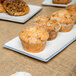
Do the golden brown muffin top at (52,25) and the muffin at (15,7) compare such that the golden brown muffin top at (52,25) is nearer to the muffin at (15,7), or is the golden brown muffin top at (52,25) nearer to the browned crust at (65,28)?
the browned crust at (65,28)

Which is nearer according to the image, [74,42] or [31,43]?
[31,43]

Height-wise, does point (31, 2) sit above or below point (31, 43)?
below

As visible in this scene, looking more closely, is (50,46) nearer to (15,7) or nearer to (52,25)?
(52,25)

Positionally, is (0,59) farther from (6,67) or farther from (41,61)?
(41,61)

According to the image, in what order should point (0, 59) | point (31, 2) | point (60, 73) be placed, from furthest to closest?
point (31, 2)
point (0, 59)
point (60, 73)

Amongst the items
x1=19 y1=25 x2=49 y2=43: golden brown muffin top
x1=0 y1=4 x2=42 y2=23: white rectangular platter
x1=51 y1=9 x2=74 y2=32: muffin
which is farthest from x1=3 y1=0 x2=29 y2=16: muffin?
x1=19 y1=25 x2=49 y2=43: golden brown muffin top

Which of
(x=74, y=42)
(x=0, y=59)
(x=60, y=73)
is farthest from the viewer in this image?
(x=74, y=42)

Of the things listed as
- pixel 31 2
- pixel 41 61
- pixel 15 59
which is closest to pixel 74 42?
pixel 41 61

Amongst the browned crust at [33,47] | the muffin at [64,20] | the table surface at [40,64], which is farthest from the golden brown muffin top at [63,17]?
the browned crust at [33,47]
